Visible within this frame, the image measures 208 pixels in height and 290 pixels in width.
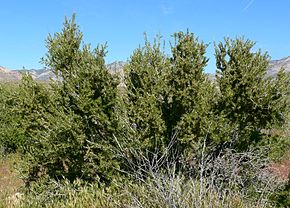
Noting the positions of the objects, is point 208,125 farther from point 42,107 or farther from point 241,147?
point 42,107

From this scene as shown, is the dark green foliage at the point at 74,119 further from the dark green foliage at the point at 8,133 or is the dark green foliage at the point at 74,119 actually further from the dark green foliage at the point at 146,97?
the dark green foliage at the point at 8,133

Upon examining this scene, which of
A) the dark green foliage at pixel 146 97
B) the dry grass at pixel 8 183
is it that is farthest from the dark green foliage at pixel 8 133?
the dark green foliage at pixel 146 97

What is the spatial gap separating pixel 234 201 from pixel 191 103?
15.0 feet

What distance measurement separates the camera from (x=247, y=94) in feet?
45.7

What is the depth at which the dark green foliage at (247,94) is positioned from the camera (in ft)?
45.6

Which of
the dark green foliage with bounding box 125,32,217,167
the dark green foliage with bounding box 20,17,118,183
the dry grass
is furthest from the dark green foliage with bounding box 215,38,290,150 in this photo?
the dry grass

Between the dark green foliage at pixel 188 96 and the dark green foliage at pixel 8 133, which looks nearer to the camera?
the dark green foliage at pixel 188 96

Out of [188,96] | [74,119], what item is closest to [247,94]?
[188,96]

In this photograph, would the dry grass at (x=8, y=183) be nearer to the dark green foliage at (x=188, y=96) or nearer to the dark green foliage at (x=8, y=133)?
the dark green foliage at (x=8, y=133)

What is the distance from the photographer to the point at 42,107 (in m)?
15.0

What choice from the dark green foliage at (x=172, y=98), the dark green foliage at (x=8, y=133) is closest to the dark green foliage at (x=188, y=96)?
the dark green foliage at (x=172, y=98)

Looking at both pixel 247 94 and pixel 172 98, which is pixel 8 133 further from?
pixel 247 94

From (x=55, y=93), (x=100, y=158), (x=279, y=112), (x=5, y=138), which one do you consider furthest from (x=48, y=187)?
(x=5, y=138)

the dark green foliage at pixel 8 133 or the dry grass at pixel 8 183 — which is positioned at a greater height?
the dark green foliage at pixel 8 133
